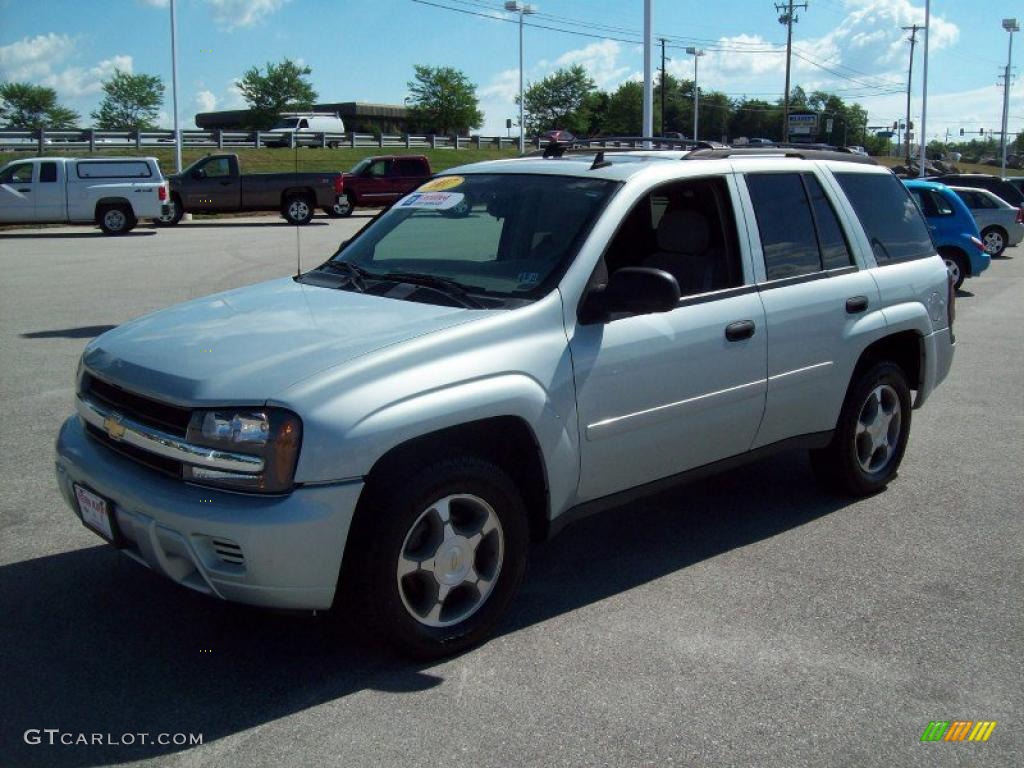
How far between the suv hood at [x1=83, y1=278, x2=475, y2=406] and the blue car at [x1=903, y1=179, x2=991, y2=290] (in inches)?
538

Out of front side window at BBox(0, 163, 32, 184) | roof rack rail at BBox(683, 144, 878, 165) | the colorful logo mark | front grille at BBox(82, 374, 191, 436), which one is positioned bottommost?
the colorful logo mark

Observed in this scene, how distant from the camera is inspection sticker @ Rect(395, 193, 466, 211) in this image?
5.00 metres

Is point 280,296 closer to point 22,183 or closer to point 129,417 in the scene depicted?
point 129,417

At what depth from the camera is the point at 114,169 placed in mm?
25484

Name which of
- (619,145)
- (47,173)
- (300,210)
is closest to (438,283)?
(619,145)

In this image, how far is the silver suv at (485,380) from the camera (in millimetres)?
3455

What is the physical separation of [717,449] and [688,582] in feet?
2.03

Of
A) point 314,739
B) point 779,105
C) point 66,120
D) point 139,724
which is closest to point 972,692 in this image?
point 314,739

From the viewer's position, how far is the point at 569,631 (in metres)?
4.12

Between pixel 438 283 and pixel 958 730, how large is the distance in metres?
2.54

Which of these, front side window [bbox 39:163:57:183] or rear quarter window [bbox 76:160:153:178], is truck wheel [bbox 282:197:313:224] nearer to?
rear quarter window [bbox 76:160:153:178]

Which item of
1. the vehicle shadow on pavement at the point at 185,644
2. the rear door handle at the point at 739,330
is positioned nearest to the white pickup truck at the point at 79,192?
the vehicle shadow on pavement at the point at 185,644

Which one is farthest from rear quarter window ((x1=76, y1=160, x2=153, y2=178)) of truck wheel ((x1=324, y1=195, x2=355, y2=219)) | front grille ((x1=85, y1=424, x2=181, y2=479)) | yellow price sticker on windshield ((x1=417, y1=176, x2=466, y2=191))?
front grille ((x1=85, y1=424, x2=181, y2=479))

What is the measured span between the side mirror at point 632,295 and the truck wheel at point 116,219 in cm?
2362
